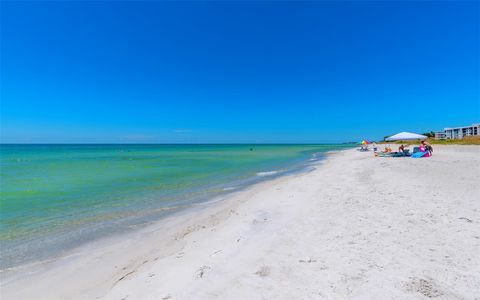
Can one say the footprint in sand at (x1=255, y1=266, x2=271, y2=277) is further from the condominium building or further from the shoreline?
the condominium building

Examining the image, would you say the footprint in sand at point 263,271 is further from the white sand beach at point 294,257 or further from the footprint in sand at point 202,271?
the footprint in sand at point 202,271

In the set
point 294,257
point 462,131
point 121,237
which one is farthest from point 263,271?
point 462,131

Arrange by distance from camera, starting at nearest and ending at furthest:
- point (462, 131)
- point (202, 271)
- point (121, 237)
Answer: point (202, 271) → point (121, 237) → point (462, 131)

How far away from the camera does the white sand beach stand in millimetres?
3205

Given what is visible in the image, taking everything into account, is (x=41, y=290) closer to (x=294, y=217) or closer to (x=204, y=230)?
(x=204, y=230)

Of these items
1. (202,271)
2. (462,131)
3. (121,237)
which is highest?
(462,131)

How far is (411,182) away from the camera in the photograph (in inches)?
382

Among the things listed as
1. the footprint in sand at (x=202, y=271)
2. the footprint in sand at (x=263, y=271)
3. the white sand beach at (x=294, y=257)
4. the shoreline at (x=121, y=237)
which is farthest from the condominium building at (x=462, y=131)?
the footprint in sand at (x=202, y=271)

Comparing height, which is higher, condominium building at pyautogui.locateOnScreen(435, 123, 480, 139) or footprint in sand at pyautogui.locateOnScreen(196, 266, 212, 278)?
condominium building at pyautogui.locateOnScreen(435, 123, 480, 139)

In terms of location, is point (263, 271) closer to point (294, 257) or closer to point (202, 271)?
point (294, 257)

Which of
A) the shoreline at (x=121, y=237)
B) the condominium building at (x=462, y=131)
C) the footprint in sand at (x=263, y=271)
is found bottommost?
the shoreline at (x=121, y=237)

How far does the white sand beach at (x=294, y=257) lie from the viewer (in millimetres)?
3205

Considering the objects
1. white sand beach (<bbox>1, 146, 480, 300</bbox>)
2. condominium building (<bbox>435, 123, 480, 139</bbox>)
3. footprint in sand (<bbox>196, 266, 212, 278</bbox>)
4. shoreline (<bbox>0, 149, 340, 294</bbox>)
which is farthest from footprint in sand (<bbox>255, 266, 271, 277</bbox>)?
condominium building (<bbox>435, 123, 480, 139</bbox>)

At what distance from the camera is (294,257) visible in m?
4.05
